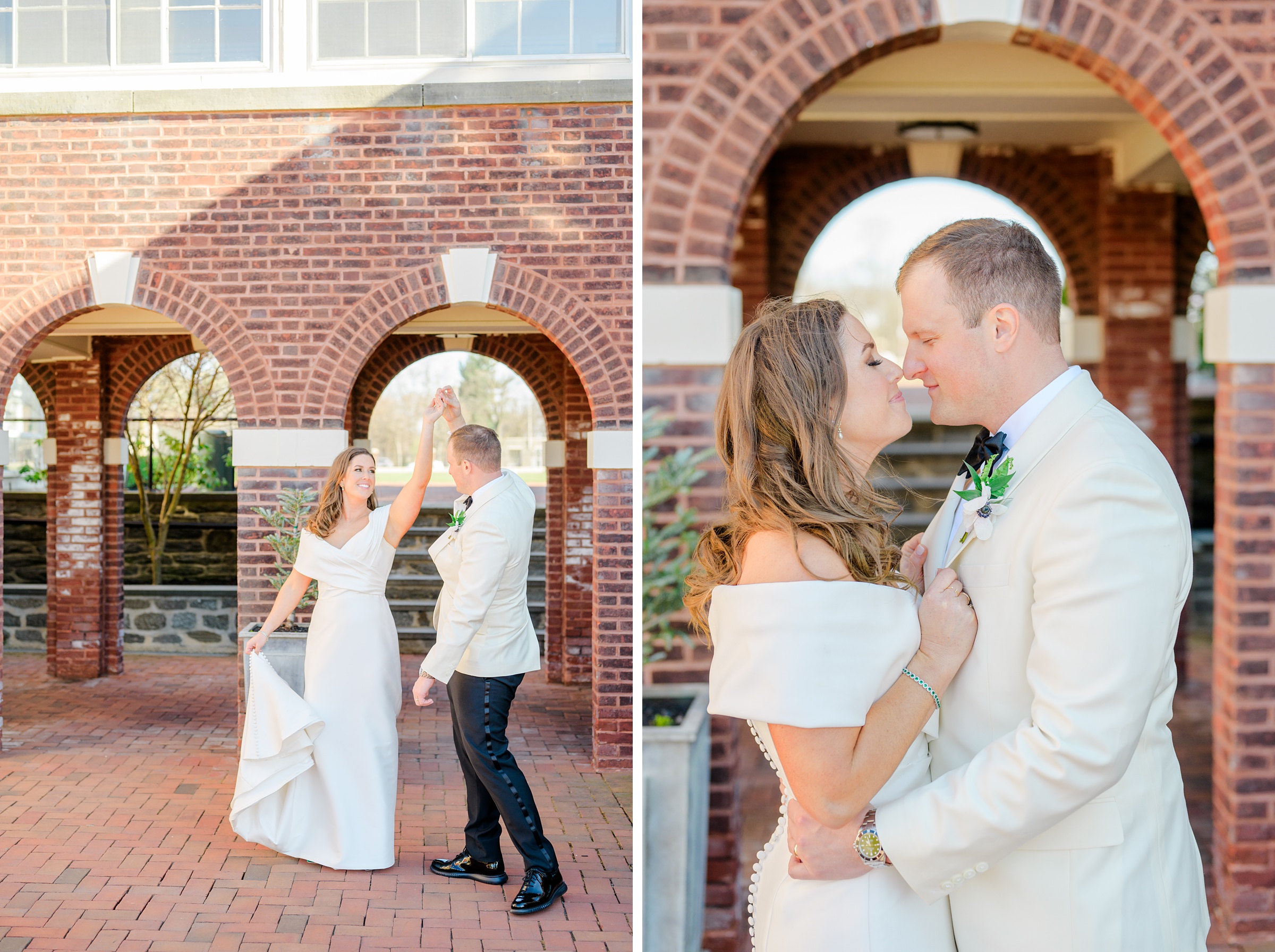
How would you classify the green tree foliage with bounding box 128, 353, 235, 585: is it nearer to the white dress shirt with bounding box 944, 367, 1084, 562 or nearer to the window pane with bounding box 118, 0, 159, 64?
the window pane with bounding box 118, 0, 159, 64

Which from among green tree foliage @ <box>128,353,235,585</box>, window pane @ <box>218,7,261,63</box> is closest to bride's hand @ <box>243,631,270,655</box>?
window pane @ <box>218,7,261,63</box>

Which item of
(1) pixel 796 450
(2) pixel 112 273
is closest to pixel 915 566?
(1) pixel 796 450

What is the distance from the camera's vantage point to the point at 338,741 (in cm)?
371

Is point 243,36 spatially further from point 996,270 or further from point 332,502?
point 996,270

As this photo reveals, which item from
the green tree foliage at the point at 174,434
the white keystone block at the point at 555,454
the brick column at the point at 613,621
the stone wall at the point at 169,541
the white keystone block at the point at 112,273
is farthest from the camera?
the stone wall at the point at 169,541

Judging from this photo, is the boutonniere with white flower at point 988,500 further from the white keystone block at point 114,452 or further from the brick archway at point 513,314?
the white keystone block at point 114,452

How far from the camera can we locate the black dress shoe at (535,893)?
3379mm

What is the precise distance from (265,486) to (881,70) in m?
3.03

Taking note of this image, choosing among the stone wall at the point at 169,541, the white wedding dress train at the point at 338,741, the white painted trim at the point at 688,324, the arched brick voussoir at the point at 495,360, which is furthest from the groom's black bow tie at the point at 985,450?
the stone wall at the point at 169,541

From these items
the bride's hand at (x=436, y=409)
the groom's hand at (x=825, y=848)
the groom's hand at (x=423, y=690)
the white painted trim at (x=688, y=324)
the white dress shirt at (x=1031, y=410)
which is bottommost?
the groom's hand at (x=423, y=690)

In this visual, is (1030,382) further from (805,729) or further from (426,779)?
(426,779)

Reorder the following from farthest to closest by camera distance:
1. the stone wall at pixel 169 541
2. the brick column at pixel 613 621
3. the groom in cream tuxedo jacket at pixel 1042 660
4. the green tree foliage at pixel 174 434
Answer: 1. the stone wall at pixel 169 541
2. the green tree foliage at pixel 174 434
3. the brick column at pixel 613 621
4. the groom in cream tuxedo jacket at pixel 1042 660

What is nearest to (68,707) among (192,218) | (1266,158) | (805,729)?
(192,218)

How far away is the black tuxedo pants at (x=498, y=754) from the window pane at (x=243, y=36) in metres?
2.42
